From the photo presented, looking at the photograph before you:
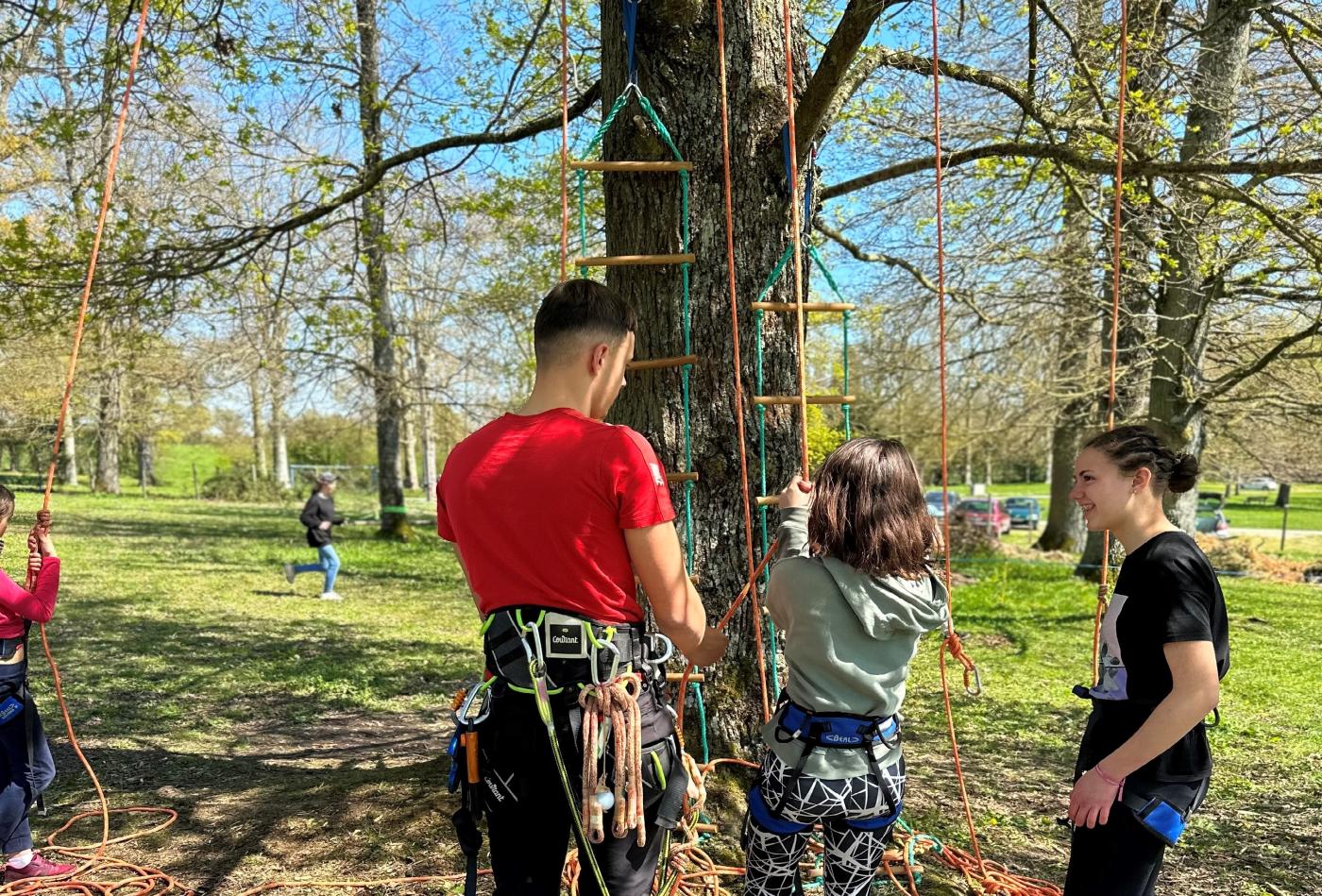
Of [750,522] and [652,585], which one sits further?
[750,522]

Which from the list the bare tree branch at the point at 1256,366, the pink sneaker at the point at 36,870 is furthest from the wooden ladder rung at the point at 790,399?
the bare tree branch at the point at 1256,366

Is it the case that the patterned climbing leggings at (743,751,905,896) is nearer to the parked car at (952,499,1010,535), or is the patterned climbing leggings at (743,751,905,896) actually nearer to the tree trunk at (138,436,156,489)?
the parked car at (952,499,1010,535)

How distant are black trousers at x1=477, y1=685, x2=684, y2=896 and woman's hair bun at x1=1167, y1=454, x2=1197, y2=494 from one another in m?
1.42

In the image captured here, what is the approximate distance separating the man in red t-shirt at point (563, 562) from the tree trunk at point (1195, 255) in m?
4.75

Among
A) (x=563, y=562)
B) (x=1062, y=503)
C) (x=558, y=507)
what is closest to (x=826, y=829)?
(x=563, y=562)

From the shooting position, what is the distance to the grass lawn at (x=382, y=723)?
12.2ft

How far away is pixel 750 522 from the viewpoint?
3.44 meters

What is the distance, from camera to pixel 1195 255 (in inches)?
333

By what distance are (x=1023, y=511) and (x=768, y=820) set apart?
94.1 ft

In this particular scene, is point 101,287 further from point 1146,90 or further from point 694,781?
point 1146,90

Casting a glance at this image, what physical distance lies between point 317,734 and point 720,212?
414 cm

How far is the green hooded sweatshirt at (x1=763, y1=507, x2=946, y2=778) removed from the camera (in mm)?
2150

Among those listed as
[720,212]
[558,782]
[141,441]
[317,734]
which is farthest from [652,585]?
[141,441]

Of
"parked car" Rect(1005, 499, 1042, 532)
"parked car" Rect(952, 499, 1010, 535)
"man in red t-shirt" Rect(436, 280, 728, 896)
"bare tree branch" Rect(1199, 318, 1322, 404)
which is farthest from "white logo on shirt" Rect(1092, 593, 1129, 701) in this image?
"parked car" Rect(1005, 499, 1042, 532)
